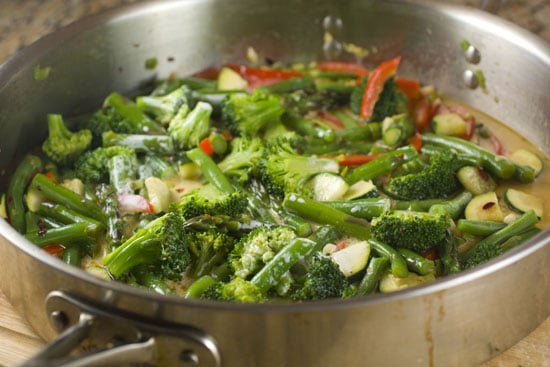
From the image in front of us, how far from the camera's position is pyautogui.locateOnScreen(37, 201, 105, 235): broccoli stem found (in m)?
2.58

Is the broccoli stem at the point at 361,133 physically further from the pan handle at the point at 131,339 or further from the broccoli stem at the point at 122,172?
the pan handle at the point at 131,339

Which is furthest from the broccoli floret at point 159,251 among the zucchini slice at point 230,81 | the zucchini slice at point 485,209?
the zucchini slice at point 230,81

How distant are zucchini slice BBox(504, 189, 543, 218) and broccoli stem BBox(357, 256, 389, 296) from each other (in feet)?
1.96

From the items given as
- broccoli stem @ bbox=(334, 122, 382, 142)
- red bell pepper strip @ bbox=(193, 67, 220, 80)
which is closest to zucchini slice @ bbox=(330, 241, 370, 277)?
broccoli stem @ bbox=(334, 122, 382, 142)

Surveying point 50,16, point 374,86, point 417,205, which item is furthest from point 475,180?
point 50,16

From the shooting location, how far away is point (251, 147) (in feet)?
9.59

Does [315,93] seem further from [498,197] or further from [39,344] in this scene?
[39,344]

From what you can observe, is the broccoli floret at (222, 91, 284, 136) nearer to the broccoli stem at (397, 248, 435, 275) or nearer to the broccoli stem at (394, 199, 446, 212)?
the broccoli stem at (394, 199, 446, 212)

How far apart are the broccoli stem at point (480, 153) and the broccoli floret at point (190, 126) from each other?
0.84m

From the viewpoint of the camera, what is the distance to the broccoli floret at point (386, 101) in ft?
10.4

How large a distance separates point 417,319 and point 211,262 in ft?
2.44

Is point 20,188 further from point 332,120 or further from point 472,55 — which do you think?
point 472,55

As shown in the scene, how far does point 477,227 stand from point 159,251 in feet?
3.29

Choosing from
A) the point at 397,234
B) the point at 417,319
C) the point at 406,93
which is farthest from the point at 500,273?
the point at 406,93
